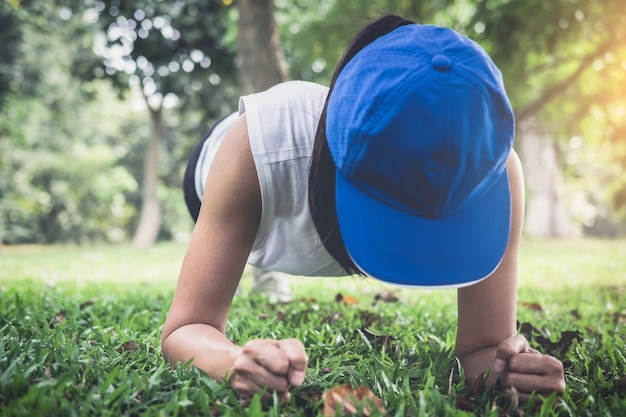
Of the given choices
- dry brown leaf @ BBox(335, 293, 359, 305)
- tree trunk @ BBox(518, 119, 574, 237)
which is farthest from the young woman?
tree trunk @ BBox(518, 119, 574, 237)

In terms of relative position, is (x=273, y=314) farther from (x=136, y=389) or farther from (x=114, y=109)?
(x=114, y=109)

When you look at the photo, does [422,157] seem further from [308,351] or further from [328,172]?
[308,351]

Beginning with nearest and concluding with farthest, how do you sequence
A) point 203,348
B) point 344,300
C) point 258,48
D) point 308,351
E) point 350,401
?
point 350,401 < point 203,348 < point 308,351 < point 344,300 < point 258,48

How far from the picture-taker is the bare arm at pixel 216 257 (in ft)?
4.93

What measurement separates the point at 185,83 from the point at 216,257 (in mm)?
8431

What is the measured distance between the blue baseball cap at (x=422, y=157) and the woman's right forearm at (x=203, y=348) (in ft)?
1.45

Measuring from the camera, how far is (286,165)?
1.52 meters

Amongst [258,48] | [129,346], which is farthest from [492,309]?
[258,48]

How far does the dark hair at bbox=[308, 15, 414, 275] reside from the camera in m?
1.40

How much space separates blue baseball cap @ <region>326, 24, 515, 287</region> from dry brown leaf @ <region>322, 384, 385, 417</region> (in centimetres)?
32

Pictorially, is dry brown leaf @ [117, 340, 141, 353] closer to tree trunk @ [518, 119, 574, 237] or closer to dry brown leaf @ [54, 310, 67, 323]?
dry brown leaf @ [54, 310, 67, 323]

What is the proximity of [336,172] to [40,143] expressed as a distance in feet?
66.1

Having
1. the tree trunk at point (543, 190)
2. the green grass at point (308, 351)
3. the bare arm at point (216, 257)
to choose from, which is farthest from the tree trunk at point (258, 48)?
the tree trunk at point (543, 190)

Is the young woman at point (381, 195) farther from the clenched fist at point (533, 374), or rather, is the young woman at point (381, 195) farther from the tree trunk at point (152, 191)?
the tree trunk at point (152, 191)
